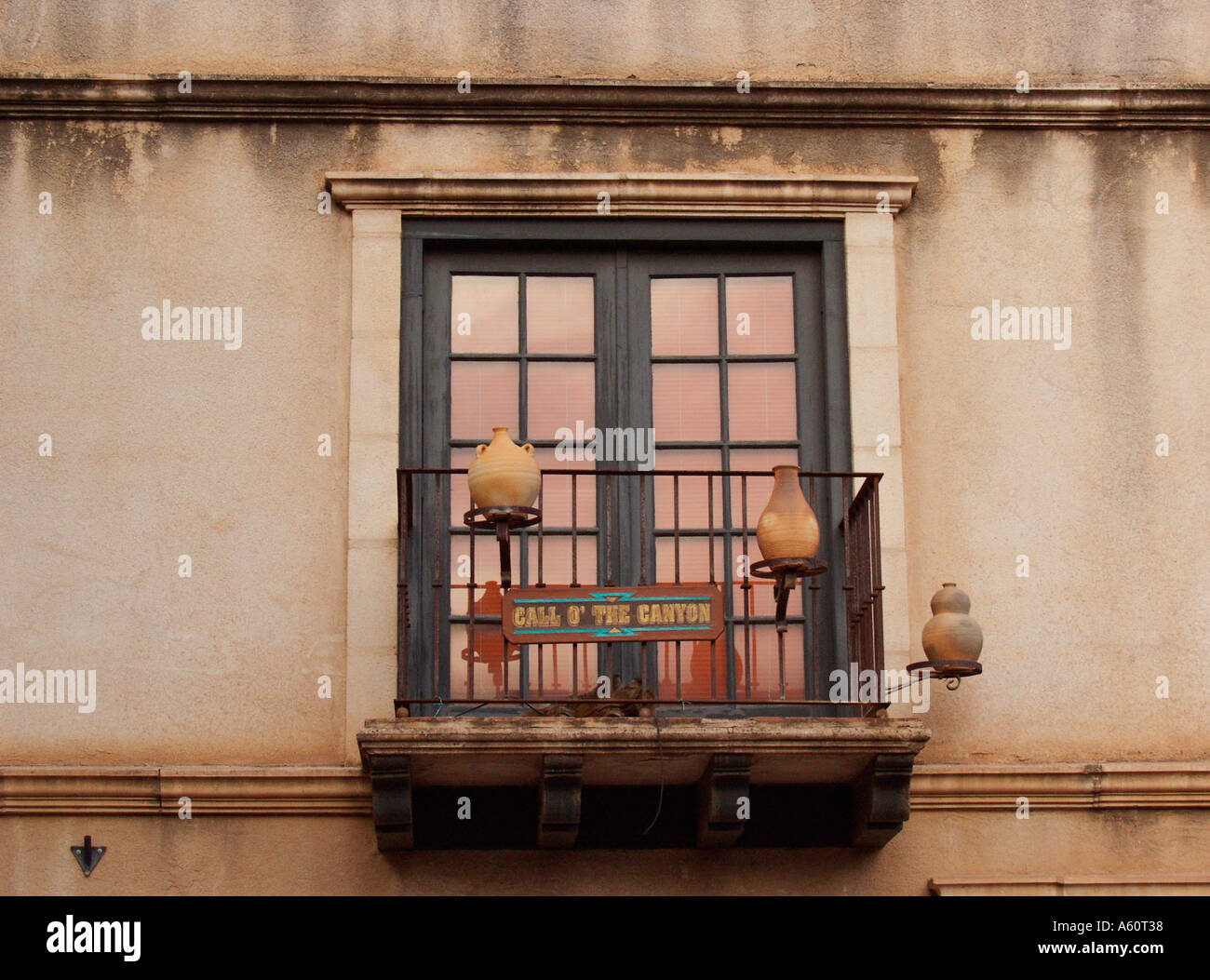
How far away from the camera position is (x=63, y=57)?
37.2 ft

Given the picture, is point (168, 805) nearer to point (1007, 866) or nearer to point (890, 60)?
point (1007, 866)

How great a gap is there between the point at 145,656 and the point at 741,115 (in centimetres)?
417

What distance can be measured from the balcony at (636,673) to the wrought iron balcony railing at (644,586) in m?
0.01

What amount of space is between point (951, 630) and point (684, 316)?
2.31 metres

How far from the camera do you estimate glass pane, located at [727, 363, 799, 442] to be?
36.5 feet

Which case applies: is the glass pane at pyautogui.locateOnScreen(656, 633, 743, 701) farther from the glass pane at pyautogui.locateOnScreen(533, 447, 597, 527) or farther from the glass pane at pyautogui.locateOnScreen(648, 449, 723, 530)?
the glass pane at pyautogui.locateOnScreen(533, 447, 597, 527)

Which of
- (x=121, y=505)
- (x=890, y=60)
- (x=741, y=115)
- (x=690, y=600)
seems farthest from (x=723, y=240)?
(x=121, y=505)

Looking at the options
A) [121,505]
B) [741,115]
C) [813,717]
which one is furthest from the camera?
[741,115]

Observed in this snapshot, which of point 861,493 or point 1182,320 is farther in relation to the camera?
point 1182,320

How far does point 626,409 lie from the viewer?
1104 cm

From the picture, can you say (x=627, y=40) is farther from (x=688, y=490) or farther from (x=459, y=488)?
(x=459, y=488)

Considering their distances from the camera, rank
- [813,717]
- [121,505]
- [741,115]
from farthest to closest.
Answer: [741,115] → [121,505] → [813,717]

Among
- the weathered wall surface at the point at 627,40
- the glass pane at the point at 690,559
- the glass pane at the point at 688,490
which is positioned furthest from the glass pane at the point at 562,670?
the weathered wall surface at the point at 627,40

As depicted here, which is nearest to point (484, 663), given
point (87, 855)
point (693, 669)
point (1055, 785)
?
point (693, 669)
